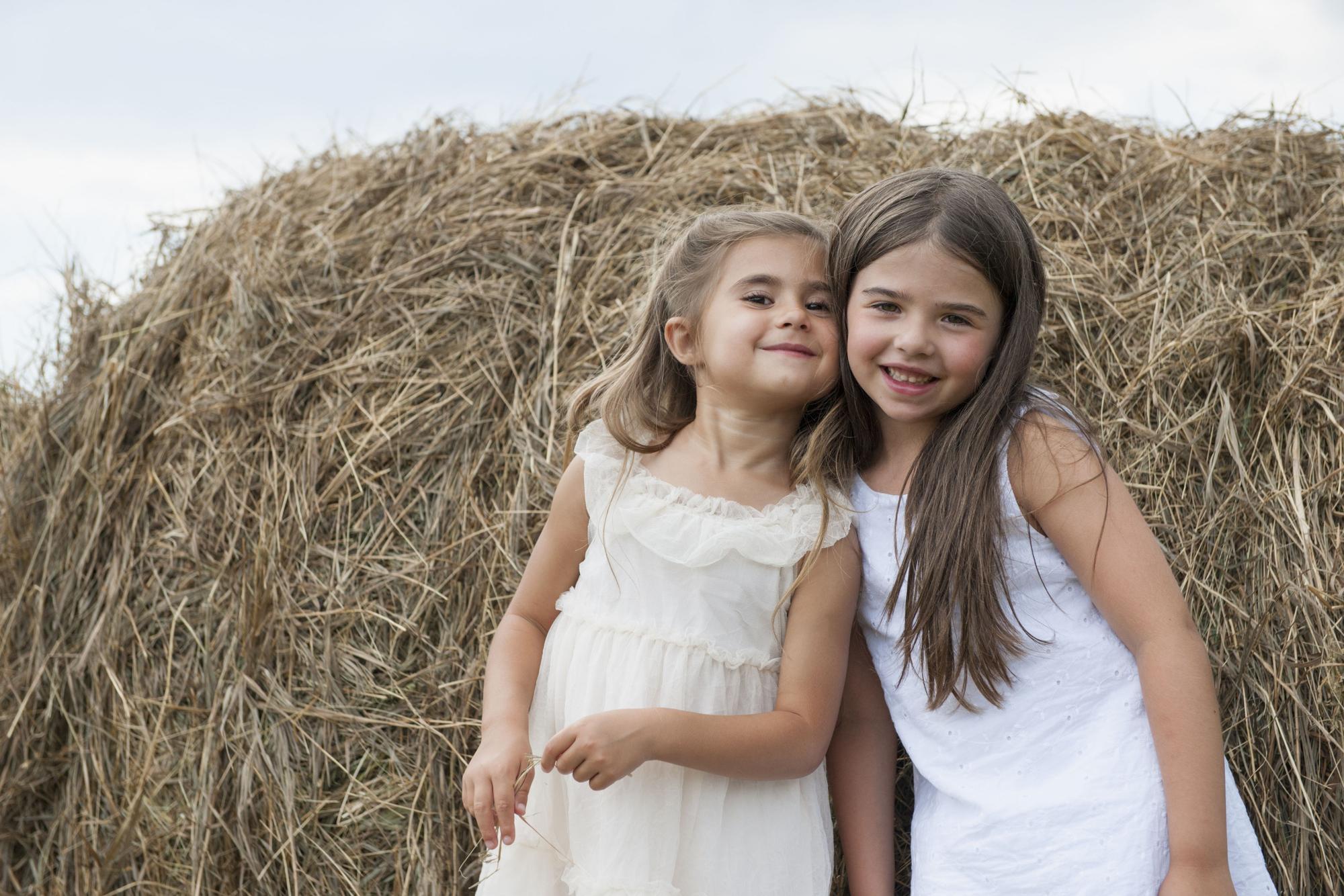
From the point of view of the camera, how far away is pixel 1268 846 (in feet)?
6.42

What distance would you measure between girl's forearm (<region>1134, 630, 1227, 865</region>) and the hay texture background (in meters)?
0.39

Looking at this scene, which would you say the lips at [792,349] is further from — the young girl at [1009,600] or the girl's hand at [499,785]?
the girl's hand at [499,785]

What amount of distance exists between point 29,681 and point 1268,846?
274 centimetres

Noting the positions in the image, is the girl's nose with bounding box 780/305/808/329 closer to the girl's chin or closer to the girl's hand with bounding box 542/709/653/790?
the girl's chin

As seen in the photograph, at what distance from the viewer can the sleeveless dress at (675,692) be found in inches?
71.2

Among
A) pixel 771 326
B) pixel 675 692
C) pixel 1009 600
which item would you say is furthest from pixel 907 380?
pixel 675 692

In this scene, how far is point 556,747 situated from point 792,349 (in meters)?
0.77

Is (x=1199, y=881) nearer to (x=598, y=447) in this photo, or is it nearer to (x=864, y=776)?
(x=864, y=776)

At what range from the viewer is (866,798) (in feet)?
6.47

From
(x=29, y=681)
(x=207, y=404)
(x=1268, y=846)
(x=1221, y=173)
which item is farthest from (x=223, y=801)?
(x=1221, y=173)

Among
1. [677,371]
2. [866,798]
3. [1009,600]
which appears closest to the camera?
[1009,600]

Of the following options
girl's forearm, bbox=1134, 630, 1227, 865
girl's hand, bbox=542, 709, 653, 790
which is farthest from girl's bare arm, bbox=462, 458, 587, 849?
girl's forearm, bbox=1134, 630, 1227, 865

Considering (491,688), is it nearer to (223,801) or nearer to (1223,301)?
(223,801)

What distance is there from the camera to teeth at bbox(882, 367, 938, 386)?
1.80 m
